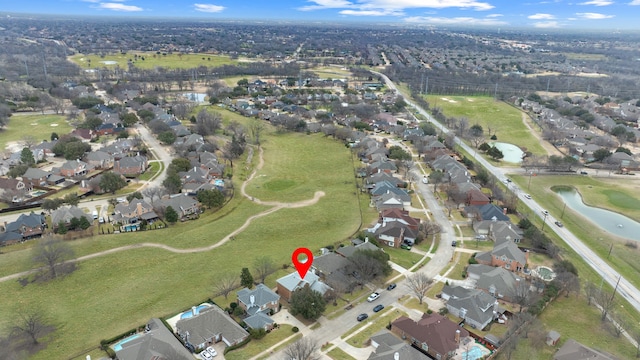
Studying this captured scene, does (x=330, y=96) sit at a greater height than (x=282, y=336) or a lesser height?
greater

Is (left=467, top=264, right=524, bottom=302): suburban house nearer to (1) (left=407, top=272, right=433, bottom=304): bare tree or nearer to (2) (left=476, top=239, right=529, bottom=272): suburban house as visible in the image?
(2) (left=476, top=239, right=529, bottom=272): suburban house

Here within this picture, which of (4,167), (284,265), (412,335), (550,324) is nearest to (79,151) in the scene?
(4,167)

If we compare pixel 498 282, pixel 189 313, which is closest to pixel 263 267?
pixel 189 313

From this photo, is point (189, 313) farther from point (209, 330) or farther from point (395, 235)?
point (395, 235)

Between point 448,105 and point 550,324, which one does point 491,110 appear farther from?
point 550,324

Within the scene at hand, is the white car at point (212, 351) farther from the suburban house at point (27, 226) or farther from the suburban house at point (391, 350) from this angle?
the suburban house at point (27, 226)
